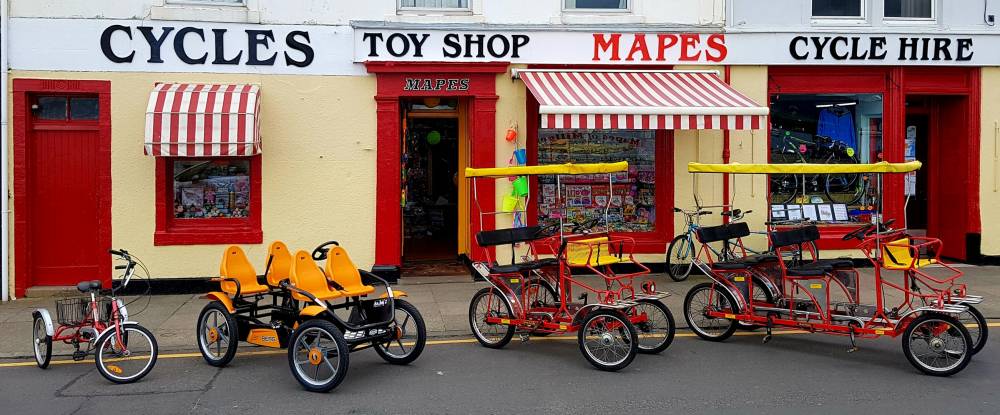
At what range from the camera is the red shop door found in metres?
12.2

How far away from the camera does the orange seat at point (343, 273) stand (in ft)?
26.3

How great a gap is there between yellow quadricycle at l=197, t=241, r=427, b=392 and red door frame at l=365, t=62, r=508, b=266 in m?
4.21

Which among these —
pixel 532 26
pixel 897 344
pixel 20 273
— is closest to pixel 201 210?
pixel 20 273

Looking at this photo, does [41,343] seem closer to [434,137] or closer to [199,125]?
[199,125]

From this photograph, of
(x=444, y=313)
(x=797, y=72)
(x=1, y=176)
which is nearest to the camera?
(x=444, y=313)

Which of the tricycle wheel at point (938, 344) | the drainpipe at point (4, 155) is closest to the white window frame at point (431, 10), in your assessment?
the drainpipe at point (4, 155)

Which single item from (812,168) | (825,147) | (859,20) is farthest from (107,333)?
(859,20)

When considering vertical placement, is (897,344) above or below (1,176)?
below

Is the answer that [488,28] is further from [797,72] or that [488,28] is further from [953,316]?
[953,316]

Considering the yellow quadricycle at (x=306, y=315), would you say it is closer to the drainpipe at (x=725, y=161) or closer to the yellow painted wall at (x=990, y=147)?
the drainpipe at (x=725, y=161)

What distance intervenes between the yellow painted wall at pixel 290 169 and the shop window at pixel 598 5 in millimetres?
3347

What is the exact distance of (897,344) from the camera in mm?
8773

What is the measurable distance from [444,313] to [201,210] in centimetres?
444

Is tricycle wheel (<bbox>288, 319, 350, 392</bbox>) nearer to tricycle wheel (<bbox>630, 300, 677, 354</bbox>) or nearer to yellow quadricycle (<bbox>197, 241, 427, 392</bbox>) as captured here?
yellow quadricycle (<bbox>197, 241, 427, 392</bbox>)
